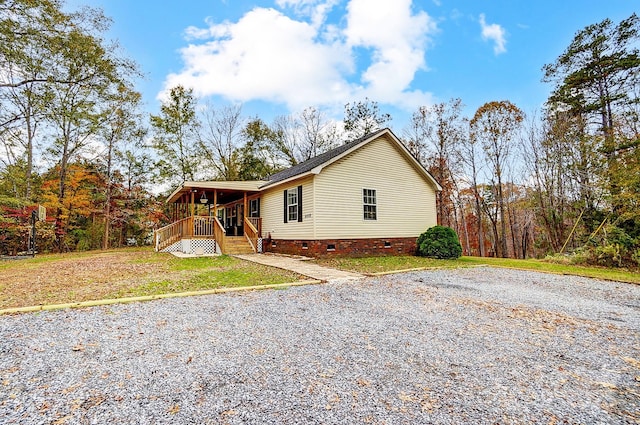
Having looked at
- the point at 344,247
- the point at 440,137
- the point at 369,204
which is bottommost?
the point at 344,247

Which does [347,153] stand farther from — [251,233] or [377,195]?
[251,233]

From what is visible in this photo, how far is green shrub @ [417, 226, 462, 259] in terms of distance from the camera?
43.5ft

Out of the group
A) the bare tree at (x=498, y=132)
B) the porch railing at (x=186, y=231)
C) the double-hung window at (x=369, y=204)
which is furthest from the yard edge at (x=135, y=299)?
the bare tree at (x=498, y=132)

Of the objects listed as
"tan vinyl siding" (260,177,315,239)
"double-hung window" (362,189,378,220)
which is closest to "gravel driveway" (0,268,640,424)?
"tan vinyl siding" (260,177,315,239)

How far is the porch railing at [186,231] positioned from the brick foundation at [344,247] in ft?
9.53

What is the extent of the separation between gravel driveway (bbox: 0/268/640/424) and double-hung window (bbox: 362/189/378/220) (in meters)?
7.85

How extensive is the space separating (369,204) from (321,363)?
10507 millimetres

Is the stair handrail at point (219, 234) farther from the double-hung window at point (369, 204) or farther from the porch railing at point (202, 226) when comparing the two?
the double-hung window at point (369, 204)

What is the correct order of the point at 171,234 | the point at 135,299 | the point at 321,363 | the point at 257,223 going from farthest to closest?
the point at 171,234
the point at 257,223
the point at 135,299
the point at 321,363

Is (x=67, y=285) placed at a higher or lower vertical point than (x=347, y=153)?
lower

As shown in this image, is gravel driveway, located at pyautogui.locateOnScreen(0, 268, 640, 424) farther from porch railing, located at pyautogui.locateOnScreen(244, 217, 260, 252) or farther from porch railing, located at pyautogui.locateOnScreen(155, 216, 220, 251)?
porch railing, located at pyautogui.locateOnScreen(155, 216, 220, 251)

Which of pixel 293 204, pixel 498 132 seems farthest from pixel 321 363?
pixel 498 132

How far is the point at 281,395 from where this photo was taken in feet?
7.73

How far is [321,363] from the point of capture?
9.62ft
